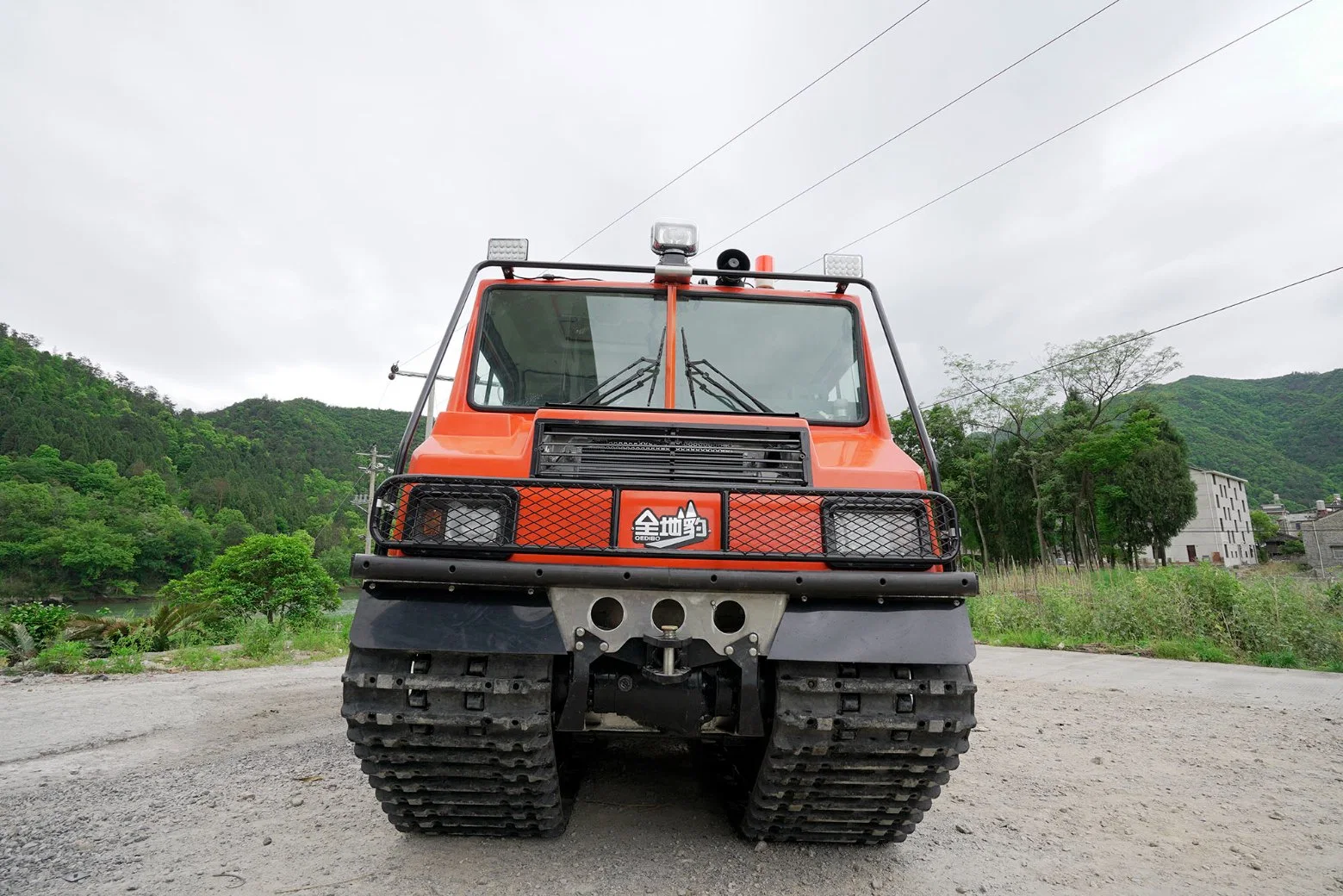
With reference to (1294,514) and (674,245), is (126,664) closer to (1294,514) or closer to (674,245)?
(674,245)

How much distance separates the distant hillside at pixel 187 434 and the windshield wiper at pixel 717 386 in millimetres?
61005

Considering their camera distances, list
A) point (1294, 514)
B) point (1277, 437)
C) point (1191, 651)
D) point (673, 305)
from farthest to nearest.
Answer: point (1294, 514) < point (1277, 437) < point (1191, 651) < point (673, 305)

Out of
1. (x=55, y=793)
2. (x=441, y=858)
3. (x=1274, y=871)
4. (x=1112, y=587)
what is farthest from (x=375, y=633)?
(x=1112, y=587)

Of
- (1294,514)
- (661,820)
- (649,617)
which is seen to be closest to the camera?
(649,617)

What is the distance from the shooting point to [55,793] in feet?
13.1

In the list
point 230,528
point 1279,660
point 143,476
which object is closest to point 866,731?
point 1279,660

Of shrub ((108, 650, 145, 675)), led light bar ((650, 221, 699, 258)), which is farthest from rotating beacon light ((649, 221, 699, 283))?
shrub ((108, 650, 145, 675))

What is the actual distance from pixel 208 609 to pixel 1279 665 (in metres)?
19.0

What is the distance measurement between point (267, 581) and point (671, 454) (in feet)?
100

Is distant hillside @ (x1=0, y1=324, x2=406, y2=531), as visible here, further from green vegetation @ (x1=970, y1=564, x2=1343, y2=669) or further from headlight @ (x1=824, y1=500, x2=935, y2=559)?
headlight @ (x1=824, y1=500, x2=935, y2=559)

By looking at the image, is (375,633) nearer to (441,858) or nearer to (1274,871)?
(441,858)

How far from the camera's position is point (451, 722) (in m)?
2.48

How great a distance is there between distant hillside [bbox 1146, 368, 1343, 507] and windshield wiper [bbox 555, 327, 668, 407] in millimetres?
68854

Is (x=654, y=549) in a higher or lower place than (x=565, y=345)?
lower
